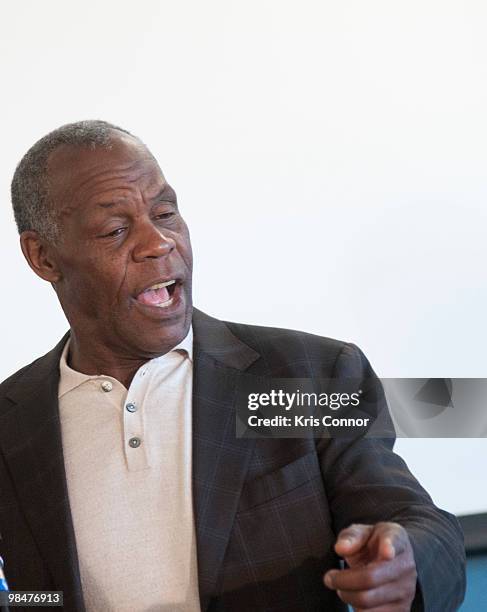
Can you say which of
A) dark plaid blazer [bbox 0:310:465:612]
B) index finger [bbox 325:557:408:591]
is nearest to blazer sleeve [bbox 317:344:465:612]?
dark plaid blazer [bbox 0:310:465:612]

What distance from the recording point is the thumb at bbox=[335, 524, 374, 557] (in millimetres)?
1192

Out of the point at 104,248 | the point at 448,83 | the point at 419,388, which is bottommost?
the point at 419,388

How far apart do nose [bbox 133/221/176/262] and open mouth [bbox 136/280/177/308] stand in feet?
0.16

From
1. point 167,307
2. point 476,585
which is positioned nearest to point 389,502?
point 167,307

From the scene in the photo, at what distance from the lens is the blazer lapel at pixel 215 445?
1.50 meters

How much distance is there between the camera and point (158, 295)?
64.5 inches

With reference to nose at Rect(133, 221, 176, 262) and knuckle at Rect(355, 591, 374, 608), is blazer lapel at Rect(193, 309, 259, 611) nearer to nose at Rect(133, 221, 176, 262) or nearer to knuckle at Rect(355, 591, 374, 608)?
nose at Rect(133, 221, 176, 262)

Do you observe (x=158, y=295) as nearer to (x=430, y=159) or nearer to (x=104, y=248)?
(x=104, y=248)

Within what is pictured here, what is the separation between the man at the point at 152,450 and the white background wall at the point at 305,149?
1.10ft

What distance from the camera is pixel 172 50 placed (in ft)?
6.81

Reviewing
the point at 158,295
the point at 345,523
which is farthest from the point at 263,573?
the point at 158,295

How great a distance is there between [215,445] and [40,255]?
1.54 ft

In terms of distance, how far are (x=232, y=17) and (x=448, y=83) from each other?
0.48 m

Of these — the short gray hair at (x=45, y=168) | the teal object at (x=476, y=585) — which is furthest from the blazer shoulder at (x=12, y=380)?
the teal object at (x=476, y=585)
